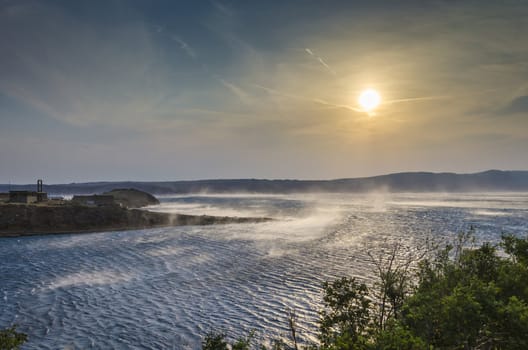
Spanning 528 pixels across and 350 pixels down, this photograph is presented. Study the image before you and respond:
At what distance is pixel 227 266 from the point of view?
42625mm

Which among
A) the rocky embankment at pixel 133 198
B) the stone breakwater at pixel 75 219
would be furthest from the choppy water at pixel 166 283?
the rocky embankment at pixel 133 198

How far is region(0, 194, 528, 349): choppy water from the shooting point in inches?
933

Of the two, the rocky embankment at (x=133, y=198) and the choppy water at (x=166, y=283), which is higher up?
the rocky embankment at (x=133, y=198)

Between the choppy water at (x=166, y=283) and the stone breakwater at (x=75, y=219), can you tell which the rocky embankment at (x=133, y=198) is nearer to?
the stone breakwater at (x=75, y=219)

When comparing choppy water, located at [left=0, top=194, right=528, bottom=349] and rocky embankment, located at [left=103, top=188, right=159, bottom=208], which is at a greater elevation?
rocky embankment, located at [left=103, top=188, right=159, bottom=208]

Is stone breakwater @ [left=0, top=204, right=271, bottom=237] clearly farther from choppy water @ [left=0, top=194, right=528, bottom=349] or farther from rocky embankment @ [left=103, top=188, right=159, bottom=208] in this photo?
rocky embankment @ [left=103, top=188, right=159, bottom=208]

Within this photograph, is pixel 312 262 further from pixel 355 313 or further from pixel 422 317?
pixel 422 317

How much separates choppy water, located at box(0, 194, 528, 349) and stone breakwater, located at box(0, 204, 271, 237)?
23.6 ft

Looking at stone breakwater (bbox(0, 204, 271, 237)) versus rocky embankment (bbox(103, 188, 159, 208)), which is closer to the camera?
stone breakwater (bbox(0, 204, 271, 237))

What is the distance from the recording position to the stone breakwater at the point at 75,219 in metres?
74.0

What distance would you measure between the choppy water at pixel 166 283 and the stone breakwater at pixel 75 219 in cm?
719

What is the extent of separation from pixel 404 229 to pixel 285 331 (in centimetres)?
6249

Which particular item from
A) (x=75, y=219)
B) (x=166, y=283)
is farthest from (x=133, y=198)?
(x=166, y=283)

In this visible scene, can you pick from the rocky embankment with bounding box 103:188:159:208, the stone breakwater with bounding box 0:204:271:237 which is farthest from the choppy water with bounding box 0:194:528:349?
the rocky embankment with bounding box 103:188:159:208
